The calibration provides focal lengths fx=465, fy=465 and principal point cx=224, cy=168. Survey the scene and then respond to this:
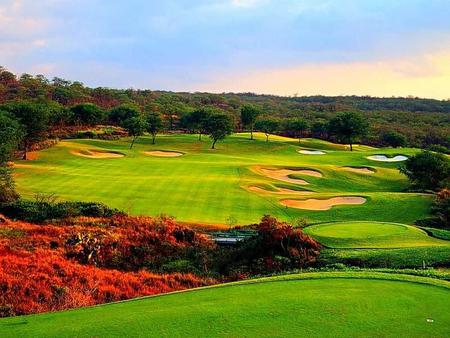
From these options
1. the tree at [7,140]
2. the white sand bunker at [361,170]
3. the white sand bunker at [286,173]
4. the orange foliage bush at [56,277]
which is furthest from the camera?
the white sand bunker at [361,170]

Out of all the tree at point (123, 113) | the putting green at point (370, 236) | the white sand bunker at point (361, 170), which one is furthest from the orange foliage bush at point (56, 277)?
the tree at point (123, 113)

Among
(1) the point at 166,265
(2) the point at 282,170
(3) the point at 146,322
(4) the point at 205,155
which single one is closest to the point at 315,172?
(2) the point at 282,170

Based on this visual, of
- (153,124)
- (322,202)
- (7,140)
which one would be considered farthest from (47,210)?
(153,124)

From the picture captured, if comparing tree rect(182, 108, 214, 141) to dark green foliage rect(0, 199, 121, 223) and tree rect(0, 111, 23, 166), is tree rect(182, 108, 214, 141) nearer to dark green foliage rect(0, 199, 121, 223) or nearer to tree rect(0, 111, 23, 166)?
tree rect(0, 111, 23, 166)

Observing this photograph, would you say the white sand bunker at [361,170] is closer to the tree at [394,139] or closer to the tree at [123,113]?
the tree at [123,113]

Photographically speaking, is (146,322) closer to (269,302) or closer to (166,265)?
(269,302)

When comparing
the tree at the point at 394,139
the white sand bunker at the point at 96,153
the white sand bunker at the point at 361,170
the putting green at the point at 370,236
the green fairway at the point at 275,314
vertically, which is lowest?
the white sand bunker at the point at 96,153
